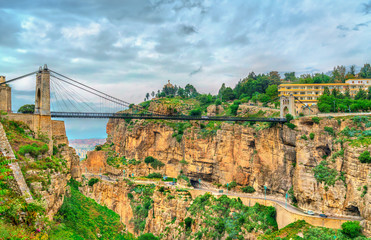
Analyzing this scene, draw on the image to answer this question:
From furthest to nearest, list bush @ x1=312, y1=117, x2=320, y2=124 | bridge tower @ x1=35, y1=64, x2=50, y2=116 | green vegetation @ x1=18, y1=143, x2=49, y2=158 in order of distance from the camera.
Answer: bush @ x1=312, y1=117, x2=320, y2=124
bridge tower @ x1=35, y1=64, x2=50, y2=116
green vegetation @ x1=18, y1=143, x2=49, y2=158

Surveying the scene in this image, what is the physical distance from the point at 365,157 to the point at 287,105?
13.8 meters

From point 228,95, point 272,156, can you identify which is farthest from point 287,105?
point 228,95

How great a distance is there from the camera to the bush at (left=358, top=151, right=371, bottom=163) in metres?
24.6

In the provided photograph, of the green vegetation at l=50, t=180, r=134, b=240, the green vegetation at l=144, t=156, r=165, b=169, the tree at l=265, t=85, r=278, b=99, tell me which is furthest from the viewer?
the tree at l=265, t=85, r=278, b=99

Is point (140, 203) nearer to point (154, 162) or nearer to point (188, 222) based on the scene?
point (154, 162)

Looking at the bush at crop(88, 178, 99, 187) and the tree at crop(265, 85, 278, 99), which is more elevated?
the tree at crop(265, 85, 278, 99)

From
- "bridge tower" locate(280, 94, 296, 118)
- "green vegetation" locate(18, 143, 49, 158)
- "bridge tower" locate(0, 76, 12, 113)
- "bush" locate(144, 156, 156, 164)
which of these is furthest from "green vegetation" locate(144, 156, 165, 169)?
"green vegetation" locate(18, 143, 49, 158)

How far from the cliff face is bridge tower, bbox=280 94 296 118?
7.85ft

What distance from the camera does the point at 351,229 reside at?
74.9 ft

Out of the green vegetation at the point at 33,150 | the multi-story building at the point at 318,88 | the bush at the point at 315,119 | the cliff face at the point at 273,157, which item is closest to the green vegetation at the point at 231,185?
the cliff face at the point at 273,157

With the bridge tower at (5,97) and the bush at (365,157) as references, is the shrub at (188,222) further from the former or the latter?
the bridge tower at (5,97)

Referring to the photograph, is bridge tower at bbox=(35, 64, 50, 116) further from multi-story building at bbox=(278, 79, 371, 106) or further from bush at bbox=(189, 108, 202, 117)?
multi-story building at bbox=(278, 79, 371, 106)

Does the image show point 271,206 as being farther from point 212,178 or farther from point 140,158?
point 140,158

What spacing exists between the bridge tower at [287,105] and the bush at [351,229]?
607 inches
